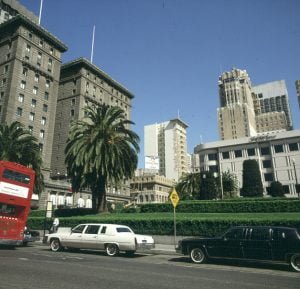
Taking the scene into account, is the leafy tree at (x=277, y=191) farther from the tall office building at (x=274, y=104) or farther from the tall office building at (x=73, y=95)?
the tall office building at (x=274, y=104)

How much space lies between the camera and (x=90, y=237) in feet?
52.3

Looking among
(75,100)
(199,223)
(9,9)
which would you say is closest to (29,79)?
(75,100)

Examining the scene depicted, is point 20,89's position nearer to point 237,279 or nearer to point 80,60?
point 80,60

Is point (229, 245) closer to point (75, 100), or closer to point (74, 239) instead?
point (74, 239)

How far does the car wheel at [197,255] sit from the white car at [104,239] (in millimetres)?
2999

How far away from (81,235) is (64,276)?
794cm

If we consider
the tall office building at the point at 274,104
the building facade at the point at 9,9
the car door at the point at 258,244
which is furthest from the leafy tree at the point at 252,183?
the tall office building at the point at 274,104

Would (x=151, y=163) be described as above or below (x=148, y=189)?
above

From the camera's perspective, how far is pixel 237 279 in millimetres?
8953

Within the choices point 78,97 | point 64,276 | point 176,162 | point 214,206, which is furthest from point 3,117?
point 176,162

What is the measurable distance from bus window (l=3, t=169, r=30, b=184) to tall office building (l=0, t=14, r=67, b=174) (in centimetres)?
4029

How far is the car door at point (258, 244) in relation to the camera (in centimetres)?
1190

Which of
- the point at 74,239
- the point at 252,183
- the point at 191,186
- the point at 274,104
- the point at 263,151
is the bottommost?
the point at 74,239

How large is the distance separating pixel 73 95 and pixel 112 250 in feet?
210
